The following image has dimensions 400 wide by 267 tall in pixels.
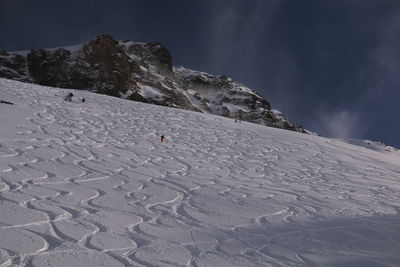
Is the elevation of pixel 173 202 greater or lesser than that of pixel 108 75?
lesser

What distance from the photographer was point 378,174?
11.4 meters

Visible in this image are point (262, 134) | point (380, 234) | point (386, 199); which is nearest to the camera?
point (380, 234)

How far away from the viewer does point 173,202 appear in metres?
5.86

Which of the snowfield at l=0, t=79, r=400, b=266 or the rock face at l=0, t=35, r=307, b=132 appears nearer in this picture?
the snowfield at l=0, t=79, r=400, b=266

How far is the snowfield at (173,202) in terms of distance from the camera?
12.7 ft

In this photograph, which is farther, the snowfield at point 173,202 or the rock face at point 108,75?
the rock face at point 108,75

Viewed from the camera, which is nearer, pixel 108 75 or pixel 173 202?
pixel 173 202

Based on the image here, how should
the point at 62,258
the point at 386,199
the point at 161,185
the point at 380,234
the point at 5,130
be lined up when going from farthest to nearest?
the point at 5,130 → the point at 386,199 → the point at 161,185 → the point at 380,234 → the point at 62,258

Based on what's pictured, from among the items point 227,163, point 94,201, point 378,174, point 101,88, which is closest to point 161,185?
point 94,201

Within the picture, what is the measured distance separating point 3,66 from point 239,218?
9857 cm

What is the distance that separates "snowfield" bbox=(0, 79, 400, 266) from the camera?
386 centimetres

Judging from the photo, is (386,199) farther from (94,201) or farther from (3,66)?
(3,66)

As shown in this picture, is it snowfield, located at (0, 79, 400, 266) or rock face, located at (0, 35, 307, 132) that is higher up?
rock face, located at (0, 35, 307, 132)

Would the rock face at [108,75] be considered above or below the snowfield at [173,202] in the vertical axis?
above
